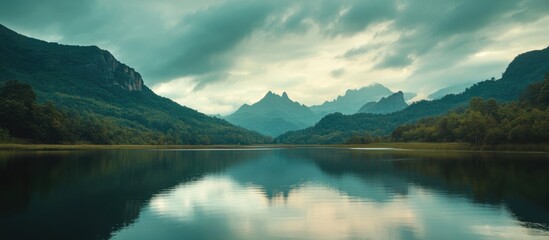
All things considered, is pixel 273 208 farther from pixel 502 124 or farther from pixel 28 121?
pixel 28 121

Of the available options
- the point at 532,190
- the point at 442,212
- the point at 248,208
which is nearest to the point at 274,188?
the point at 248,208

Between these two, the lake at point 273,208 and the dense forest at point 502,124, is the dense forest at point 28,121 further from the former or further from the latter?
the dense forest at point 502,124

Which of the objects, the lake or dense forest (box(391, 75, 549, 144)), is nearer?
the lake

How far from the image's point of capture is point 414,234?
71.4 feet

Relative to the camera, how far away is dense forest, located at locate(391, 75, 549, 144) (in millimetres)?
112562

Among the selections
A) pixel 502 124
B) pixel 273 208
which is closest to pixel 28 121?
pixel 273 208

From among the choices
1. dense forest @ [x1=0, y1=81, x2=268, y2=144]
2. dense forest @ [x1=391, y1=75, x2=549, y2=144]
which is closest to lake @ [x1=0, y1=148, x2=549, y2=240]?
dense forest @ [x1=391, y1=75, x2=549, y2=144]

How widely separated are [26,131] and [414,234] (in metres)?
154

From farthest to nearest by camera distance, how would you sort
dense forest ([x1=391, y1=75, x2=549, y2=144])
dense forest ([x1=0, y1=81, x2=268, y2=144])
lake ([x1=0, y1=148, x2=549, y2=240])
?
dense forest ([x1=0, y1=81, x2=268, y2=144]) < dense forest ([x1=391, y1=75, x2=549, y2=144]) < lake ([x1=0, y1=148, x2=549, y2=240])

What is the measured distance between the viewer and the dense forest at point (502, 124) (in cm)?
11256

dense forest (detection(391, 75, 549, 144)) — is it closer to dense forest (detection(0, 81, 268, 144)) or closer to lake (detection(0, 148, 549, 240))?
lake (detection(0, 148, 549, 240))

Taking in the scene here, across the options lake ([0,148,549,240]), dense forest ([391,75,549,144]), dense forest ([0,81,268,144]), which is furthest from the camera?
dense forest ([0,81,268,144])

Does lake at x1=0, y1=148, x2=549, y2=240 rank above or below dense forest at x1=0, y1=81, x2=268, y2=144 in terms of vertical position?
below

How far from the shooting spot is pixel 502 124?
127938mm
